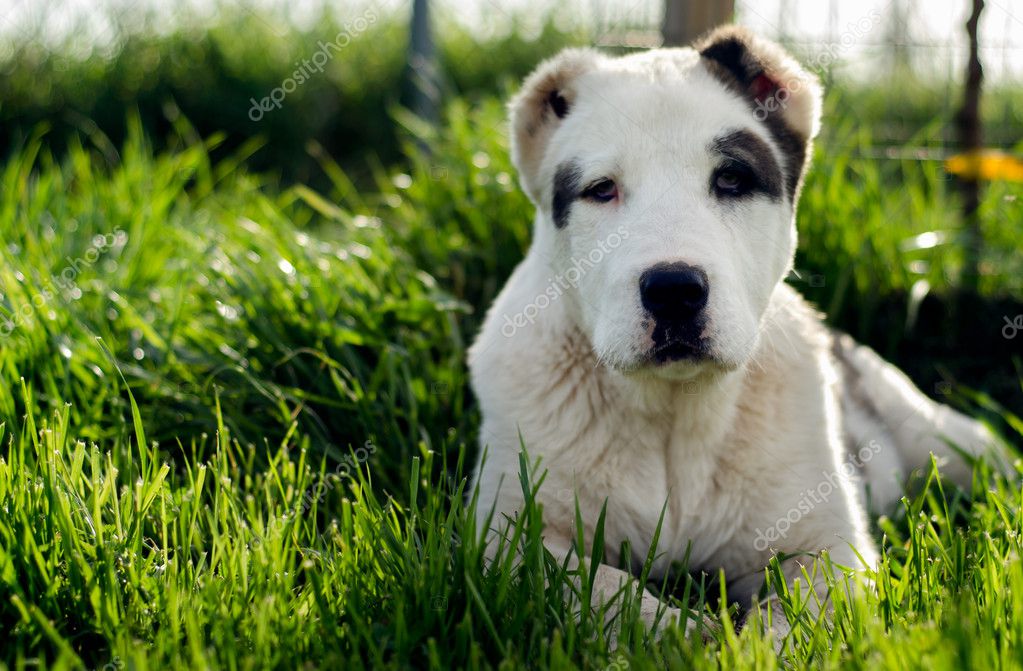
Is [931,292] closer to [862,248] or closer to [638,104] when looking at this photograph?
[862,248]

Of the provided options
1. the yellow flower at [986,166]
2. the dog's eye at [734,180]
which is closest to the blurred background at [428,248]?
the yellow flower at [986,166]

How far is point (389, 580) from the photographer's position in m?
2.35

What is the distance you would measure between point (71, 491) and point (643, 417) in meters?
1.57

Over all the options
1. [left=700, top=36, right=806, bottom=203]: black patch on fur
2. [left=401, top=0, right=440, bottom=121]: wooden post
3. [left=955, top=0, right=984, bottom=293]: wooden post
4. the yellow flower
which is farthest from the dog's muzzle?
[left=401, top=0, right=440, bottom=121]: wooden post

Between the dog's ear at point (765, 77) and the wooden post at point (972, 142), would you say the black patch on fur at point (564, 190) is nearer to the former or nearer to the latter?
the dog's ear at point (765, 77)

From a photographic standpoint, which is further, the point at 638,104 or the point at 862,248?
the point at 862,248

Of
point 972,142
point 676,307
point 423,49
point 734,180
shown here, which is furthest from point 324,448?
point 423,49

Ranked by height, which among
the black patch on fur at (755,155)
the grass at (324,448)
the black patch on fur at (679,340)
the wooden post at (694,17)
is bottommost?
the grass at (324,448)

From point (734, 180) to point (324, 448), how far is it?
164cm

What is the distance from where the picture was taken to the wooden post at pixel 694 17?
4.93m

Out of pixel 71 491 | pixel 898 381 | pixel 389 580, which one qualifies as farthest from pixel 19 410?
pixel 898 381

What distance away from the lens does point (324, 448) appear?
139 inches

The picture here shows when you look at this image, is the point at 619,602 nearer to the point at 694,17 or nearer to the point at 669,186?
the point at 669,186

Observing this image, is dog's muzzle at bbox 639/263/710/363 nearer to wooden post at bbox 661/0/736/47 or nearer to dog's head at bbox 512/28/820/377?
dog's head at bbox 512/28/820/377
